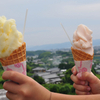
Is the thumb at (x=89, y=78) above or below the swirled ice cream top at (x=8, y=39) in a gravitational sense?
below

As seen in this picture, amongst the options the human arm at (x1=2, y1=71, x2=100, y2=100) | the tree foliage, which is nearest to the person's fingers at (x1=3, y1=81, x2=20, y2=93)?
the human arm at (x1=2, y1=71, x2=100, y2=100)

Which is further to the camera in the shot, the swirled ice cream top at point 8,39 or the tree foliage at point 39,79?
the tree foliage at point 39,79

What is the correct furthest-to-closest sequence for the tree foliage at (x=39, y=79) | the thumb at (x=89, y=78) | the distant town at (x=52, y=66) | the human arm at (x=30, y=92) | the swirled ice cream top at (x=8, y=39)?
the distant town at (x=52, y=66) < the tree foliage at (x=39, y=79) < the thumb at (x=89, y=78) < the swirled ice cream top at (x=8, y=39) < the human arm at (x=30, y=92)

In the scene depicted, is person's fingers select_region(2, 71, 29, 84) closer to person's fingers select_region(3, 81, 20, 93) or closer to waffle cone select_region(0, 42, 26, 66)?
person's fingers select_region(3, 81, 20, 93)

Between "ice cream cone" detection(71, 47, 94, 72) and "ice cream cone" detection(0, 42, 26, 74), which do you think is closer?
"ice cream cone" detection(0, 42, 26, 74)

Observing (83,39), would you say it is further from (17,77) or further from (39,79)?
(39,79)

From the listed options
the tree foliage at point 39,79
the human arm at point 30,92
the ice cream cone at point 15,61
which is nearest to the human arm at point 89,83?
the human arm at point 30,92

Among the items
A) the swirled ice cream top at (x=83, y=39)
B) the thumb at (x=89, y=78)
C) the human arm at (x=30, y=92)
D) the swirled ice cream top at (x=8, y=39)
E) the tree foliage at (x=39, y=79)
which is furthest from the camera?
the tree foliage at (x=39, y=79)

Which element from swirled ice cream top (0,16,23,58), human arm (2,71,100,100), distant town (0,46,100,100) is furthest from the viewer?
distant town (0,46,100,100)

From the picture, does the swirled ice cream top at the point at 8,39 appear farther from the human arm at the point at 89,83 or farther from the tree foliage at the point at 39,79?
the tree foliage at the point at 39,79
